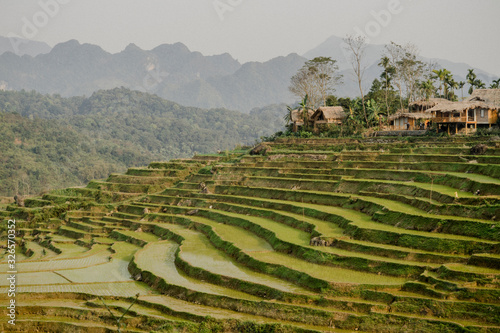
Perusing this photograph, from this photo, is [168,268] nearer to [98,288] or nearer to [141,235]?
[98,288]

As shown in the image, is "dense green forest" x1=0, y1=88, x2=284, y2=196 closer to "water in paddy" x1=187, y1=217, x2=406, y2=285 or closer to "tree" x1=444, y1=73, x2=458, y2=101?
"tree" x1=444, y1=73, x2=458, y2=101

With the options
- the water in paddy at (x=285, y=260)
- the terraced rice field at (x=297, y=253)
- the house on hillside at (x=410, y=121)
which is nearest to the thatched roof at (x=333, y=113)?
the house on hillside at (x=410, y=121)

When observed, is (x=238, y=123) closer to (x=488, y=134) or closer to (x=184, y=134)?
(x=184, y=134)

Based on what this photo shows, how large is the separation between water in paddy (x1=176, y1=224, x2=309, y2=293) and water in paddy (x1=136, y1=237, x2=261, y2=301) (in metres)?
0.56

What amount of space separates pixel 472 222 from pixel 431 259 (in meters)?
1.74

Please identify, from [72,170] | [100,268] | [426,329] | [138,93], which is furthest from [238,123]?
[426,329]

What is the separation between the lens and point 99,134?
10712 centimetres

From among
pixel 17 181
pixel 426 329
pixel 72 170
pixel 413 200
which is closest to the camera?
pixel 426 329

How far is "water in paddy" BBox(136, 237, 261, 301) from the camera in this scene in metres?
16.3

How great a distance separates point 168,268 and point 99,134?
91700mm

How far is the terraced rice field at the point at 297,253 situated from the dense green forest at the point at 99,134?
3874 centimetres

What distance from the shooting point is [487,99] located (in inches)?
1262

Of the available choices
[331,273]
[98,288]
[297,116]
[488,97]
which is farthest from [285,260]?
[297,116]

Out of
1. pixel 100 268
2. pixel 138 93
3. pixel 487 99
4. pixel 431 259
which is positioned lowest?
pixel 100 268
